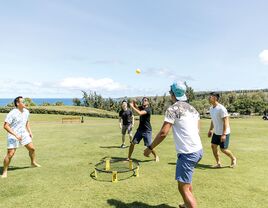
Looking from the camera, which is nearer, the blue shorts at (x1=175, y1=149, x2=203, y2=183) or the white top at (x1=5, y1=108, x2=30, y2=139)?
the blue shorts at (x1=175, y1=149, x2=203, y2=183)

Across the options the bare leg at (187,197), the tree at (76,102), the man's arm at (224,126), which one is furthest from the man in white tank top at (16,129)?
the tree at (76,102)

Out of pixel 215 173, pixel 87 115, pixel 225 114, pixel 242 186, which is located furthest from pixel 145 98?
pixel 87 115

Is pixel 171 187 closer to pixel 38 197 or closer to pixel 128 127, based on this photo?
pixel 38 197

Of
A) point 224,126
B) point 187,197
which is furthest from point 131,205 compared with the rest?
point 224,126

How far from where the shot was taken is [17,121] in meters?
9.14

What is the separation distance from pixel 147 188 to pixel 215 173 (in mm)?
2794

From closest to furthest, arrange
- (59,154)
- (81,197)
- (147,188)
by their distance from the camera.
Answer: (81,197) < (147,188) < (59,154)

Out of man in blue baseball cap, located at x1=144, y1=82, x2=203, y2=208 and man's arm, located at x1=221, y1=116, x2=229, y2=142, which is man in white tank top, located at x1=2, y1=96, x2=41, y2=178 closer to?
man in blue baseball cap, located at x1=144, y1=82, x2=203, y2=208

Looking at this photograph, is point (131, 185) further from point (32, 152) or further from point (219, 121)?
point (32, 152)

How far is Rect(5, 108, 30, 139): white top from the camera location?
9.00 meters

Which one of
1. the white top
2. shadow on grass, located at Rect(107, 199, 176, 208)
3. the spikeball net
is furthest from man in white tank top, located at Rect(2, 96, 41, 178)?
shadow on grass, located at Rect(107, 199, 176, 208)

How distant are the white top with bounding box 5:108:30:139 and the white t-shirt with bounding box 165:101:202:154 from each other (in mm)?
5911

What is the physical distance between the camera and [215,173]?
9203 millimetres

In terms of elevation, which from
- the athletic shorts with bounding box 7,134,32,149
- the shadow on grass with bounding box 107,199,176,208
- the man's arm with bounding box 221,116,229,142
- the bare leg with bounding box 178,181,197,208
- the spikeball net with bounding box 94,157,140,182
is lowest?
the shadow on grass with bounding box 107,199,176,208
